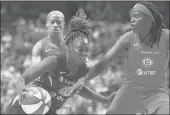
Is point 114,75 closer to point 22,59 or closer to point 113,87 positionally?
point 113,87

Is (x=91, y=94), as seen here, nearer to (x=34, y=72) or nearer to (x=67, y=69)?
(x=67, y=69)

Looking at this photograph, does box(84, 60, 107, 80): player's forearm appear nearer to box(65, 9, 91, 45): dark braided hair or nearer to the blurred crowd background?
box(65, 9, 91, 45): dark braided hair

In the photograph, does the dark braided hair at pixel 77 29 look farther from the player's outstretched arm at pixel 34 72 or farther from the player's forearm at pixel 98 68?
the player's forearm at pixel 98 68

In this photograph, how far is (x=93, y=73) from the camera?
4.51 m

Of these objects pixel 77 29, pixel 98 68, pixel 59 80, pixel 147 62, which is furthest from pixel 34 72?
pixel 147 62

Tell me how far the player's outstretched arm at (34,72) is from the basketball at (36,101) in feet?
0.87

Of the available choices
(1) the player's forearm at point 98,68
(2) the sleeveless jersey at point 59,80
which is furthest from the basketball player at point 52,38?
(1) the player's forearm at point 98,68

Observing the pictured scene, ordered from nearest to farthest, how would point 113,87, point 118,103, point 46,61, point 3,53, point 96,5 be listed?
point 118,103, point 46,61, point 113,87, point 3,53, point 96,5

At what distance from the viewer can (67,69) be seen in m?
5.27

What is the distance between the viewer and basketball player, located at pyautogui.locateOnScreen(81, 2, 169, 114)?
445 centimetres

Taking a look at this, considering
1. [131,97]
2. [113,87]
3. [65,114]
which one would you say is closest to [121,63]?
[113,87]

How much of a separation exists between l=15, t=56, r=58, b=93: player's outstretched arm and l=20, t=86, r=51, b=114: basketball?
10.5 inches

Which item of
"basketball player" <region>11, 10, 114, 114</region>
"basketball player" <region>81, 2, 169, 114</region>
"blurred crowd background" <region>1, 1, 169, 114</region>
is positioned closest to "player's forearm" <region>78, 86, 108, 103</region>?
"basketball player" <region>11, 10, 114, 114</region>

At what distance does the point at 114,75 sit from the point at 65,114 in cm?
620
